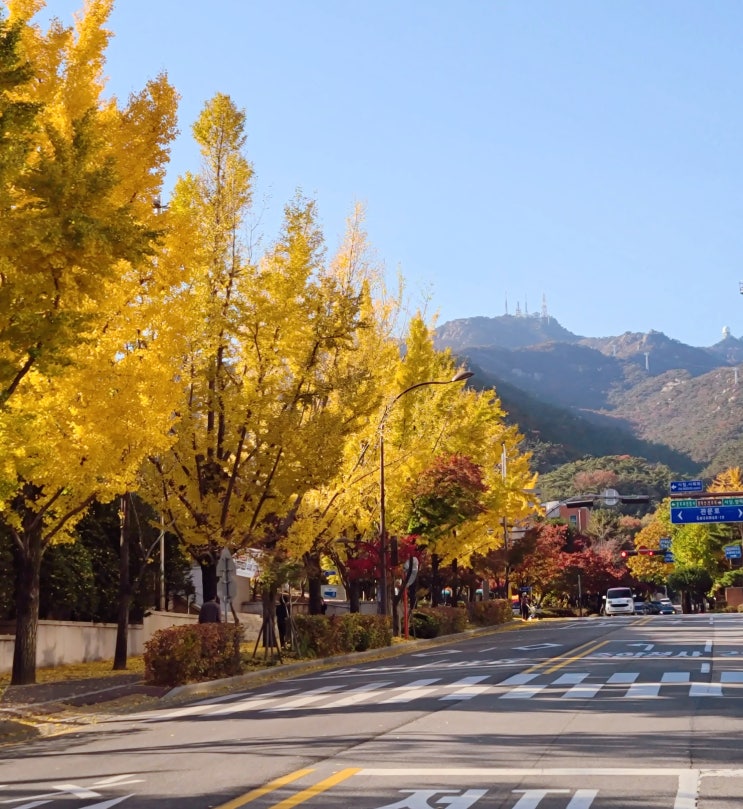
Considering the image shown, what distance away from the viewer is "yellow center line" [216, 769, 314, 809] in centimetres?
870

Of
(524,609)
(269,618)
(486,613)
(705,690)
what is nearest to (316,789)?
(705,690)

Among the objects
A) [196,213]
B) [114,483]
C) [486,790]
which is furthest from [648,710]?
[196,213]

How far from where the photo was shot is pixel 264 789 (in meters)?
9.38

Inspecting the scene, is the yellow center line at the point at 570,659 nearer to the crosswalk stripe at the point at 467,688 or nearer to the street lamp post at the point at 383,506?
the crosswalk stripe at the point at 467,688

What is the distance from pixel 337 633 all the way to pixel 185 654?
9.40 meters

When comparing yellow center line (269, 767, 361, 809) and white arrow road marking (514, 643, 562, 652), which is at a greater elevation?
yellow center line (269, 767, 361, 809)

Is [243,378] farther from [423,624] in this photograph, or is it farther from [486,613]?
[486,613]

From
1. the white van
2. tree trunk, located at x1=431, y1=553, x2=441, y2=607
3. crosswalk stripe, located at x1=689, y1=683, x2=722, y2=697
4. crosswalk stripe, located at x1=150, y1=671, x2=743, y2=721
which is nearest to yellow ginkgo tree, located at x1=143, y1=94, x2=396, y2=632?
crosswalk stripe, located at x1=150, y1=671, x2=743, y2=721

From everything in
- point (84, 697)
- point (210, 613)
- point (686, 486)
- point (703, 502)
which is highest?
point (686, 486)

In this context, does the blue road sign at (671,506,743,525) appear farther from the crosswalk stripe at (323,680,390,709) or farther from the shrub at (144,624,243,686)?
the crosswalk stripe at (323,680,390,709)

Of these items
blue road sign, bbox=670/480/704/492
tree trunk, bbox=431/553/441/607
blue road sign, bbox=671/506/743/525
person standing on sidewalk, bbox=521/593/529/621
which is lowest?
person standing on sidewalk, bbox=521/593/529/621

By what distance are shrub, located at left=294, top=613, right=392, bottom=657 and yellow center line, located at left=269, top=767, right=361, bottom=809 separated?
1955 centimetres

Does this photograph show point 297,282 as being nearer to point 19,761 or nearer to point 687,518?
point 19,761

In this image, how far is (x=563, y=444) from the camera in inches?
6053
